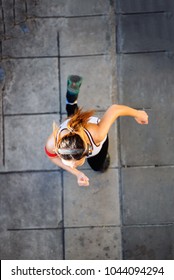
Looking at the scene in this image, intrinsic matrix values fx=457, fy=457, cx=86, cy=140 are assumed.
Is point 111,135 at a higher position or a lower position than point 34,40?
lower

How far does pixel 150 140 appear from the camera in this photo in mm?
5832

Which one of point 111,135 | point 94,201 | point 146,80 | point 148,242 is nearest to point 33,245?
point 94,201

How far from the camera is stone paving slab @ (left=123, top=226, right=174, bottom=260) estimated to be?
5816mm

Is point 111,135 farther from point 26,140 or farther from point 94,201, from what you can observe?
point 26,140

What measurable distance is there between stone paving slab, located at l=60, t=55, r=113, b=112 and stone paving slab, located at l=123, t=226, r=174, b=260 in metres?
1.65

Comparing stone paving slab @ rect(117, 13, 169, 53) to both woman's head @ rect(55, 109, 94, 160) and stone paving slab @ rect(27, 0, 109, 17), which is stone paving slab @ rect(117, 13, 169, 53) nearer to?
stone paving slab @ rect(27, 0, 109, 17)

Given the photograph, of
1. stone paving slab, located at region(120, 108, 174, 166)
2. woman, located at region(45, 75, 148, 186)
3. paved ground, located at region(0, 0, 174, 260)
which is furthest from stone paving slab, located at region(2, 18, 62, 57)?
stone paving slab, located at region(120, 108, 174, 166)

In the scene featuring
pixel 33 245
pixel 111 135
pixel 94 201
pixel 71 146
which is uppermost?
pixel 111 135

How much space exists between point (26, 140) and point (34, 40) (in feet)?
4.32

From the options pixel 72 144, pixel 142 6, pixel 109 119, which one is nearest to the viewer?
pixel 72 144

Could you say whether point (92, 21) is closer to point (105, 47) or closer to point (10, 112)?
point (105, 47)

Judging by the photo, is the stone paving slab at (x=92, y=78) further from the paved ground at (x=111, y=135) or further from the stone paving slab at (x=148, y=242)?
the stone paving slab at (x=148, y=242)

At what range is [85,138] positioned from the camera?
14.0 feet
